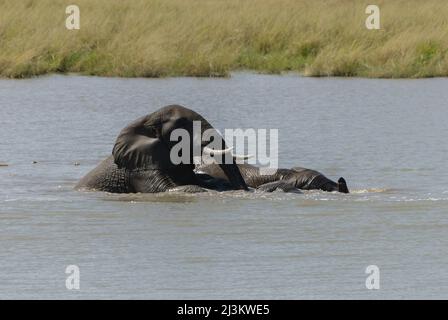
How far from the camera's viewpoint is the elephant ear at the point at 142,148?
12.4 m

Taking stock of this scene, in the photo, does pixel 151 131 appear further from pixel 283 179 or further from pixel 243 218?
pixel 243 218

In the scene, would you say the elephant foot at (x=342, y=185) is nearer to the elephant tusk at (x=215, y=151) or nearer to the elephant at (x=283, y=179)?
the elephant at (x=283, y=179)

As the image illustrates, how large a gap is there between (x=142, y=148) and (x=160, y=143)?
0.17 meters

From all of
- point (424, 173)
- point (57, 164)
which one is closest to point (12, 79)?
point (57, 164)

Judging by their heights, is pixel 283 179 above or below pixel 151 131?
below

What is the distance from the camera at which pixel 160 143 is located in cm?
1241

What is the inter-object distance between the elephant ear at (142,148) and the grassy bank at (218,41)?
11.7 meters

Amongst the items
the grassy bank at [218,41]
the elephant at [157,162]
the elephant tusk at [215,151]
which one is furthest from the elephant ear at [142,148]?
the grassy bank at [218,41]

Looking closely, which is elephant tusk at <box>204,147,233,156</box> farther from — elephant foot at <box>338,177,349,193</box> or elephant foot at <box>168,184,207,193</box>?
elephant foot at <box>338,177,349,193</box>

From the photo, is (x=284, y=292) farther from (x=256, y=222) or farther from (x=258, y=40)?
(x=258, y=40)

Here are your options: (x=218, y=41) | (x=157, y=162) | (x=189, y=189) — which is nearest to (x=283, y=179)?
(x=189, y=189)

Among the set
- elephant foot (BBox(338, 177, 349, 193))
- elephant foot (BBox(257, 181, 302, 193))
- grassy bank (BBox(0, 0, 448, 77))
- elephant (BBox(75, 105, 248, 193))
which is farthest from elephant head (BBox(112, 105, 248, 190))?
grassy bank (BBox(0, 0, 448, 77))

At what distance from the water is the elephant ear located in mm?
329
